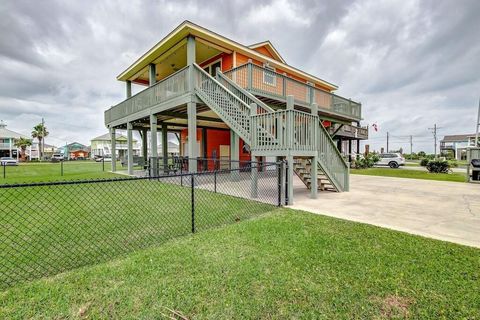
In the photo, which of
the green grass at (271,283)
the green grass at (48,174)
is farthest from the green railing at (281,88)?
the green grass at (48,174)

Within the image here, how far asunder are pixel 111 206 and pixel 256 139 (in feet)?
14.6

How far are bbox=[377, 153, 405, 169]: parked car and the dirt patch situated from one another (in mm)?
27206

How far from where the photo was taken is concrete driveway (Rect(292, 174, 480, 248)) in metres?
4.12

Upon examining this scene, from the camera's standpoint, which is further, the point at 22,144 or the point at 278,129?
the point at 22,144

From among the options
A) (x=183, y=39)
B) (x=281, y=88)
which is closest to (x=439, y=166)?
(x=281, y=88)

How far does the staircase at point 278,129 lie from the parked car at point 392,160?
20.9 meters

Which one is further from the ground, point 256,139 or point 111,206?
point 256,139

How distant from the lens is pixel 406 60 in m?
15.3

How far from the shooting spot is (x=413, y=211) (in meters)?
5.50

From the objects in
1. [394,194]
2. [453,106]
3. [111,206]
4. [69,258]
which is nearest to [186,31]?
[111,206]

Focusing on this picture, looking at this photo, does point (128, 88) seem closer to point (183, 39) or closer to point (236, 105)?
point (183, 39)

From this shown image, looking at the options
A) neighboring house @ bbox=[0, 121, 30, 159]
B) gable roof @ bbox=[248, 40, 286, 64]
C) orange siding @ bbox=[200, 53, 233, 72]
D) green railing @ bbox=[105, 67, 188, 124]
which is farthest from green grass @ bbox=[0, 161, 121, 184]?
neighboring house @ bbox=[0, 121, 30, 159]

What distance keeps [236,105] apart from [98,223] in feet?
17.9

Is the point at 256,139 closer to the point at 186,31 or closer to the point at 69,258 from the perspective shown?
the point at 69,258
